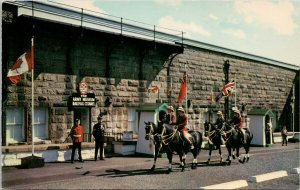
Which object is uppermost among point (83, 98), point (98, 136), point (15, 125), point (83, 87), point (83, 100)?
point (83, 87)

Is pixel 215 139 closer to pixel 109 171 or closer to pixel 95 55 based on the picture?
pixel 109 171

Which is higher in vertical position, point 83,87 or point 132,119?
point 83,87

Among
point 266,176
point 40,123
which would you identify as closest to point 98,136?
point 40,123

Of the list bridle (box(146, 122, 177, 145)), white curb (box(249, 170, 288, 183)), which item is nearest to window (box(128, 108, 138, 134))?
bridle (box(146, 122, 177, 145))

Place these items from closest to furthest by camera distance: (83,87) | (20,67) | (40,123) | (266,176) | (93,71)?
(266,176) < (20,67) < (40,123) < (83,87) < (93,71)

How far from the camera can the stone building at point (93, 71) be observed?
47.4 ft

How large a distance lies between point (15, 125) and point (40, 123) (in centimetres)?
121

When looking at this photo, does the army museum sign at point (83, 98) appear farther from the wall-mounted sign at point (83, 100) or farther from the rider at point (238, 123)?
the rider at point (238, 123)

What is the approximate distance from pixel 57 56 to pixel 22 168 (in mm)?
5824

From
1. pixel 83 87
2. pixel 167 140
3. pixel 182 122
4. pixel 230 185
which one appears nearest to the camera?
pixel 230 185

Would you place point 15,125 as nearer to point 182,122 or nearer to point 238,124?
point 182,122

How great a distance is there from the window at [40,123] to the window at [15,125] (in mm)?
685

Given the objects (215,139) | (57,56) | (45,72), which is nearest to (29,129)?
(45,72)

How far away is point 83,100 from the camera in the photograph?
16578 mm
